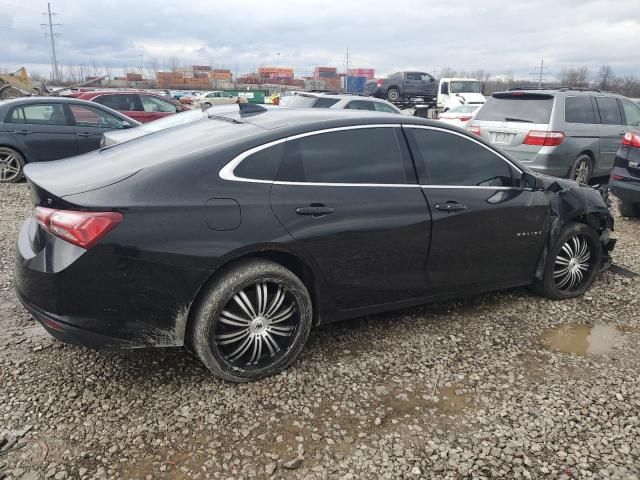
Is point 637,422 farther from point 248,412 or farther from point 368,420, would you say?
point 248,412

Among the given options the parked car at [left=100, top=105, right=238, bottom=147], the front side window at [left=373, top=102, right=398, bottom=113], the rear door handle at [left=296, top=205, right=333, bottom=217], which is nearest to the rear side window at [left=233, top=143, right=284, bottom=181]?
the rear door handle at [left=296, top=205, right=333, bottom=217]

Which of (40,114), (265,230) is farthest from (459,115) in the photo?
(265,230)

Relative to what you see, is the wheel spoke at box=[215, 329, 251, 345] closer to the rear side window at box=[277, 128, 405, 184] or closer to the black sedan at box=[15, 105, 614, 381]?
the black sedan at box=[15, 105, 614, 381]

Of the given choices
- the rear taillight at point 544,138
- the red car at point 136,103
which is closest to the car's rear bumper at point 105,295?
the rear taillight at point 544,138

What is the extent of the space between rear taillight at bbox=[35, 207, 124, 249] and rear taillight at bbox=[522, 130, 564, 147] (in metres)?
6.96

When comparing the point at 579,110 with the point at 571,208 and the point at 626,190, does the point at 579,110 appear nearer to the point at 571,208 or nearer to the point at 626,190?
the point at 626,190

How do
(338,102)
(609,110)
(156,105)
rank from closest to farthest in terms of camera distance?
(609,110) < (338,102) < (156,105)

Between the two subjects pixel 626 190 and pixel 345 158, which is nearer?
pixel 345 158

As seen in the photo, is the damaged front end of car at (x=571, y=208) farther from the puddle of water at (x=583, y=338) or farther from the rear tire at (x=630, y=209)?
the rear tire at (x=630, y=209)

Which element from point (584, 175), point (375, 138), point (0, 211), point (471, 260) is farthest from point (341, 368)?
point (584, 175)

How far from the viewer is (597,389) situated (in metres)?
3.12

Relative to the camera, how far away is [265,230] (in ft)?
9.53

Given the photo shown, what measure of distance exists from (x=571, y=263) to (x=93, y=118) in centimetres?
807

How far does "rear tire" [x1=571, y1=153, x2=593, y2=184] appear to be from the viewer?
8297 mm
